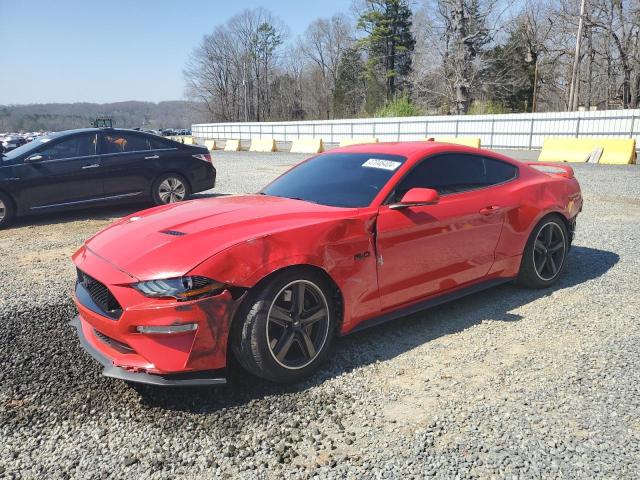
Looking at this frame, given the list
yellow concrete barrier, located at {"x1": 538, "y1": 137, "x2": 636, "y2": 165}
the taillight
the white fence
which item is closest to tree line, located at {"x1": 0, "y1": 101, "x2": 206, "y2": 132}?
the white fence

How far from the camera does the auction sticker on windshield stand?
388 centimetres

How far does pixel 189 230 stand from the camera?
3182 mm

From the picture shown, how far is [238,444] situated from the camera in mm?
2584

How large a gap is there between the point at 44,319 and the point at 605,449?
428cm

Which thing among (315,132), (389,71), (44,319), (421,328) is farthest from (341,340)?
(389,71)

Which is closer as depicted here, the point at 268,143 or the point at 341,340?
the point at 341,340

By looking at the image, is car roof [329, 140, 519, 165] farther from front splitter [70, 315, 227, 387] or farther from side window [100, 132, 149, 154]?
side window [100, 132, 149, 154]

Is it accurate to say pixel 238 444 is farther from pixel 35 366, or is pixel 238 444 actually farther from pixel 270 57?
pixel 270 57

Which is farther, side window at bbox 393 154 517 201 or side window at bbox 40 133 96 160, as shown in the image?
side window at bbox 40 133 96 160

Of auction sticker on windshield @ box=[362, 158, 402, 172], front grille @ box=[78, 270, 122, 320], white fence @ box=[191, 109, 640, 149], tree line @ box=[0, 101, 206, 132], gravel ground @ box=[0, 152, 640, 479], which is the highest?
tree line @ box=[0, 101, 206, 132]

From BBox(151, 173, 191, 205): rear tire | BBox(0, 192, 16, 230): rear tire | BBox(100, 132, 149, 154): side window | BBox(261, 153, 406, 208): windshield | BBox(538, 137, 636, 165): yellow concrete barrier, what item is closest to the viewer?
BBox(261, 153, 406, 208): windshield

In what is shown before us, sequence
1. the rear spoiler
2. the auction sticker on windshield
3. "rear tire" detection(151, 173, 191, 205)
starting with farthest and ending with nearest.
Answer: "rear tire" detection(151, 173, 191, 205) → the rear spoiler → the auction sticker on windshield

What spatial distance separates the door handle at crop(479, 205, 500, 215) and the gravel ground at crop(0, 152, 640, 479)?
2.89 feet

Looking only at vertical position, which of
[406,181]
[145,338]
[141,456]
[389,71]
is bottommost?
[141,456]
